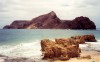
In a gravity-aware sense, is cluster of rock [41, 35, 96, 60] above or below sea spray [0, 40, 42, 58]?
above

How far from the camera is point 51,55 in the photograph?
22797 millimetres

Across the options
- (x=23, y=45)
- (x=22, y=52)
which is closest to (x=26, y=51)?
(x=22, y=52)

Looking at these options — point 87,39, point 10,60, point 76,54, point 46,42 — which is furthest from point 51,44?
point 87,39

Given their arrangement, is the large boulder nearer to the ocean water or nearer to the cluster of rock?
the cluster of rock

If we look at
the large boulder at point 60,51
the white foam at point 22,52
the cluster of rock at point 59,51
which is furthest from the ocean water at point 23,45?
the large boulder at point 60,51

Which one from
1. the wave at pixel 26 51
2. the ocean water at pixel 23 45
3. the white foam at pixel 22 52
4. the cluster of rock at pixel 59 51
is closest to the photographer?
the cluster of rock at pixel 59 51

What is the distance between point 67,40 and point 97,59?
406 cm

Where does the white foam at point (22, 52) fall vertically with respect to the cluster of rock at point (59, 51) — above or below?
below

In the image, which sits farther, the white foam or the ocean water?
the ocean water

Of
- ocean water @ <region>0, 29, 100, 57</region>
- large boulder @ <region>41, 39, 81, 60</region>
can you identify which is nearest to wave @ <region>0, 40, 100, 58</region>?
ocean water @ <region>0, 29, 100, 57</region>

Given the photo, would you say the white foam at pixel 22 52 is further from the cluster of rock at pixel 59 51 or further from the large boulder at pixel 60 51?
the large boulder at pixel 60 51

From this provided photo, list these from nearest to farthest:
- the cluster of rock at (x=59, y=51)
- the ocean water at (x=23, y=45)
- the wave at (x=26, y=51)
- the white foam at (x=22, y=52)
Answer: the cluster of rock at (x=59, y=51) < the wave at (x=26, y=51) < the white foam at (x=22, y=52) < the ocean water at (x=23, y=45)

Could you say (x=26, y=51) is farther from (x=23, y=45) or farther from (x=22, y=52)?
(x=23, y=45)

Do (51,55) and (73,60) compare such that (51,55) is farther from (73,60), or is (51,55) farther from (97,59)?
(97,59)
